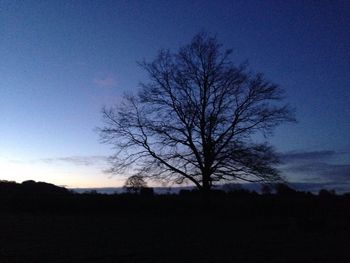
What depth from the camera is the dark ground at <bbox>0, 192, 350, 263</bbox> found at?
42.5 ft

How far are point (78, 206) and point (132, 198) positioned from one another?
4231 millimetres

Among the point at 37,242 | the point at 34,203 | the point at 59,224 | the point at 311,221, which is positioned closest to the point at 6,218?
the point at 59,224

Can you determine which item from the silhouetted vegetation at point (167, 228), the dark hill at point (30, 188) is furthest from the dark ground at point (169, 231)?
the dark hill at point (30, 188)

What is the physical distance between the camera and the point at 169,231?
1958 cm

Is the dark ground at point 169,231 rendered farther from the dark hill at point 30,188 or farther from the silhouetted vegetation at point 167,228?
the dark hill at point 30,188

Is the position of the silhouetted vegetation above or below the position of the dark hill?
below

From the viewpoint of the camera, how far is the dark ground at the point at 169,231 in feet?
42.5

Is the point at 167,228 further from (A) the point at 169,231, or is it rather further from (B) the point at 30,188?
(B) the point at 30,188

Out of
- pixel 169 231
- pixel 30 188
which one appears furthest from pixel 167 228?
pixel 30 188

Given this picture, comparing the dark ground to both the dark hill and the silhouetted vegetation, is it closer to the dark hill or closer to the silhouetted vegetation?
the silhouetted vegetation

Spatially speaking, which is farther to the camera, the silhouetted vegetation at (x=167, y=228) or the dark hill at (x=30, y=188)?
the dark hill at (x=30, y=188)

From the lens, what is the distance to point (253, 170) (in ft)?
88.0

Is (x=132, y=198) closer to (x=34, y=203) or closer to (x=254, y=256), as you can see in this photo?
(x=34, y=203)

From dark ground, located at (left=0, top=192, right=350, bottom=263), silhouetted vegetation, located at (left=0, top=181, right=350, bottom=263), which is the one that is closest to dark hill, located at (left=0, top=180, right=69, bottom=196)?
silhouetted vegetation, located at (left=0, top=181, right=350, bottom=263)
